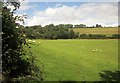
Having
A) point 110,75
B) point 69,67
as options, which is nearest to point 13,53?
point 69,67

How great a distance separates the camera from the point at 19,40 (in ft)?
41.4

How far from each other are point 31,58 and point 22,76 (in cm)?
114

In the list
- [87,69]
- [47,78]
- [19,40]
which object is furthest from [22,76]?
[87,69]

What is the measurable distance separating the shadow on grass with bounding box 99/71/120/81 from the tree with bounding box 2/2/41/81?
563 inches

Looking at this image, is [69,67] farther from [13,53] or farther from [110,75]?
[13,53]

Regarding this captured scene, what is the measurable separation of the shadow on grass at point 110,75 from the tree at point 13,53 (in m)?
14.3

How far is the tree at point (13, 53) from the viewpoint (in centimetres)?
1197

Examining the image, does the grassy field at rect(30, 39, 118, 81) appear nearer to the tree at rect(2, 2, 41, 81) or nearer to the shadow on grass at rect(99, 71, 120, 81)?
the shadow on grass at rect(99, 71, 120, 81)

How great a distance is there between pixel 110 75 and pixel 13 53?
1783 centimetres

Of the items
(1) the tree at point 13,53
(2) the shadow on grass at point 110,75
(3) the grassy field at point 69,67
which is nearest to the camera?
(1) the tree at point 13,53

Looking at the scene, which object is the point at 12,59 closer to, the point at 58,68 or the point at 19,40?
the point at 19,40

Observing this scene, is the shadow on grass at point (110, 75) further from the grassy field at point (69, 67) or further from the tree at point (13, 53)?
the tree at point (13, 53)

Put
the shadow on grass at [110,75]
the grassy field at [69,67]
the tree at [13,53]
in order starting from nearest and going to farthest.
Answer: the tree at [13,53]
the grassy field at [69,67]
the shadow on grass at [110,75]

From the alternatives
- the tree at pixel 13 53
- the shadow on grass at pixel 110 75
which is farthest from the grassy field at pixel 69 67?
the tree at pixel 13 53
